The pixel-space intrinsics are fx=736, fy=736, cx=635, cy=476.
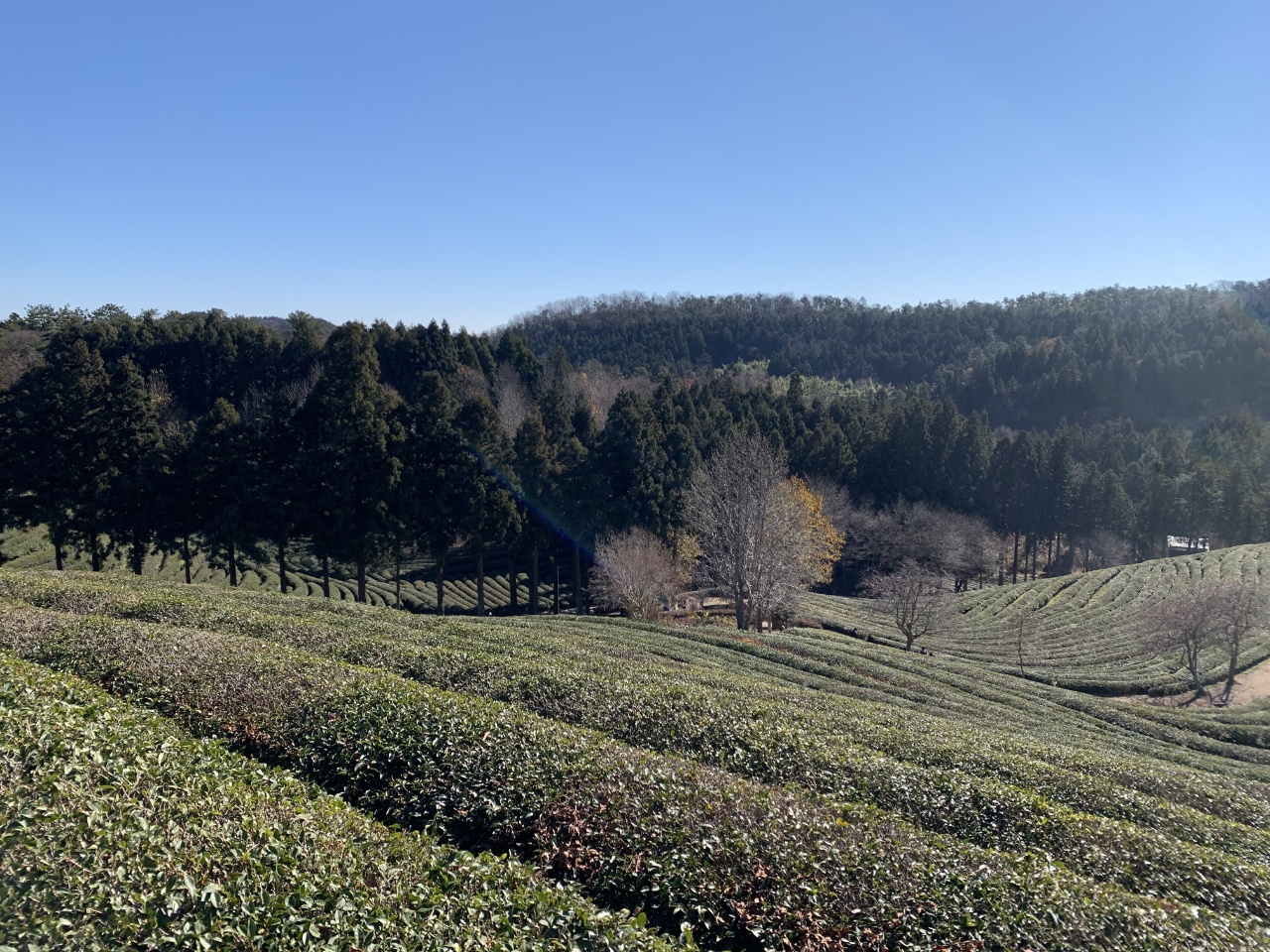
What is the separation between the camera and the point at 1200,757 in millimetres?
19484

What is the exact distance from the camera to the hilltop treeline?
30203 mm

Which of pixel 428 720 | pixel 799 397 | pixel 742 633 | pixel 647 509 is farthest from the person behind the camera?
pixel 799 397

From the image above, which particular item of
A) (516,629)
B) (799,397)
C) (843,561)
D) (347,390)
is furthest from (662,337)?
(516,629)

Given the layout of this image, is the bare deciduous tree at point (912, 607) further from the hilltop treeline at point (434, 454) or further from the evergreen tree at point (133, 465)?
the evergreen tree at point (133, 465)

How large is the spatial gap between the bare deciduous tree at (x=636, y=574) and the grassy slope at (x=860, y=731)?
Answer: 1148 centimetres

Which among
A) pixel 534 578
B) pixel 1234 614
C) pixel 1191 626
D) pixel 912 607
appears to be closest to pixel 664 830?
pixel 912 607

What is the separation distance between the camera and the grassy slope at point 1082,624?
109ft

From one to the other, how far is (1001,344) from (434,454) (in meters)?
119

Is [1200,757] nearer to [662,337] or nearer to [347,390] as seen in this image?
[347,390]

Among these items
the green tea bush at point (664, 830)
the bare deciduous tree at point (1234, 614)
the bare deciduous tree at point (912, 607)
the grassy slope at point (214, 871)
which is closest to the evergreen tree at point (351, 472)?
the green tea bush at point (664, 830)

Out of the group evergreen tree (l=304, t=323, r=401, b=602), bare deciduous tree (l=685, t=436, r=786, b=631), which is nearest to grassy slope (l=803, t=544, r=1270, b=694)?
bare deciduous tree (l=685, t=436, r=786, b=631)

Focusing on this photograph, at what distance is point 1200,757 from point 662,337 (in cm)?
11974

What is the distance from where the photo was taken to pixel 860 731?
12773 mm

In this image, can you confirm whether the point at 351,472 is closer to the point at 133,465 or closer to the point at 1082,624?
the point at 133,465
